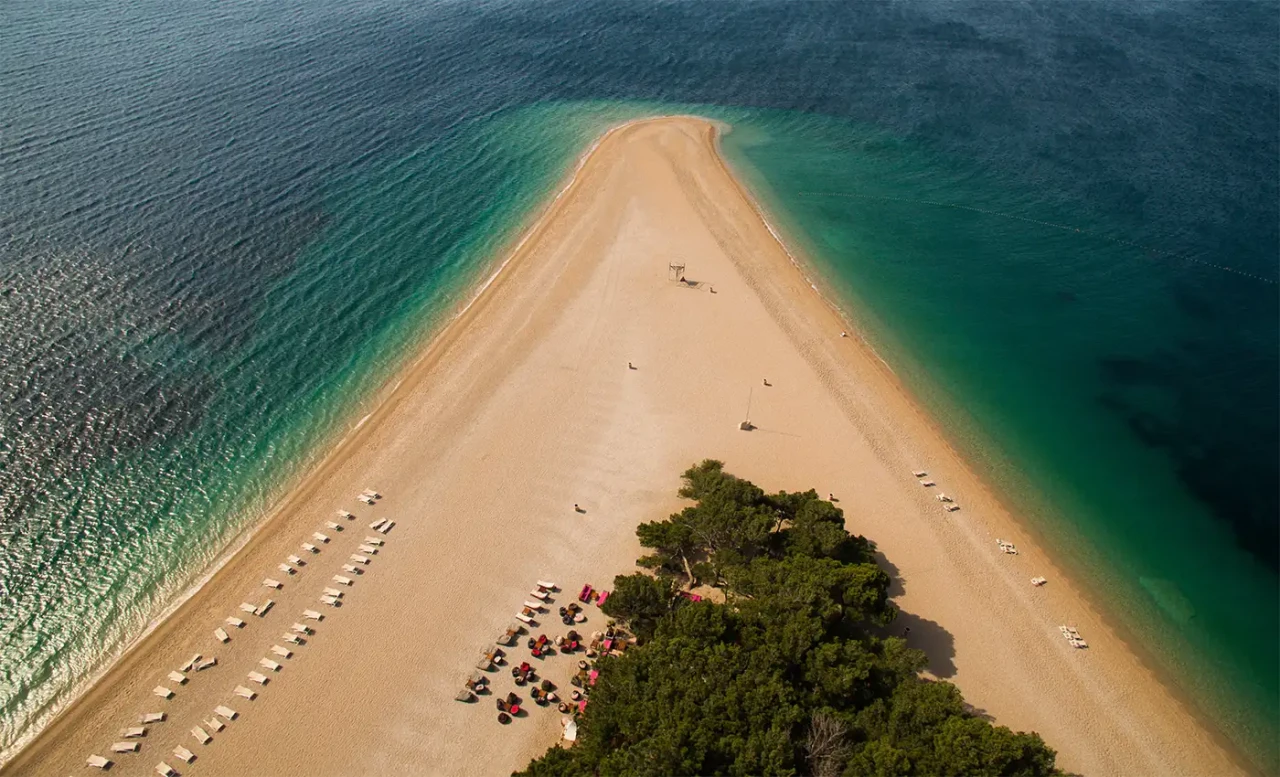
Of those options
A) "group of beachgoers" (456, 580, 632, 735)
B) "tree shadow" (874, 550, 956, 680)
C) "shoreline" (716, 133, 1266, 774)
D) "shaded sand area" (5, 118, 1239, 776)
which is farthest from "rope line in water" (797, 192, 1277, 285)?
"group of beachgoers" (456, 580, 632, 735)

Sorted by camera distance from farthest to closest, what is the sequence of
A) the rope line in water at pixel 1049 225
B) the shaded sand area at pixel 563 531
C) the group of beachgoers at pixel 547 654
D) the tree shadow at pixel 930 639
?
the rope line in water at pixel 1049 225, the tree shadow at pixel 930 639, the group of beachgoers at pixel 547 654, the shaded sand area at pixel 563 531

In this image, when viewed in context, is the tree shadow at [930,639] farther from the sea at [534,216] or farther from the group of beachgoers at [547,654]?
the group of beachgoers at [547,654]

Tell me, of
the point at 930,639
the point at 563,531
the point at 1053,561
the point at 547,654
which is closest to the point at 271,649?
the point at 547,654

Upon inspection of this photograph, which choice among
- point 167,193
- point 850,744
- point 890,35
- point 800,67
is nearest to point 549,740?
point 850,744

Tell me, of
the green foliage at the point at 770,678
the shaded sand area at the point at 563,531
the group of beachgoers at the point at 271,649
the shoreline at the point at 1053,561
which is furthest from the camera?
the shoreline at the point at 1053,561

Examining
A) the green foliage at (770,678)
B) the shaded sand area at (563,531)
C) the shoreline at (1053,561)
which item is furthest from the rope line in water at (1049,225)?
the green foliage at (770,678)

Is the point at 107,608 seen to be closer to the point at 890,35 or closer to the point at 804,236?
the point at 804,236

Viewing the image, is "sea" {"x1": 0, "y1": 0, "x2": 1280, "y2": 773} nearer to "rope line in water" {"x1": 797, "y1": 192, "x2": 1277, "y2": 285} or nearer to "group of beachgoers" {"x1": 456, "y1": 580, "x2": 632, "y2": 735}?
"rope line in water" {"x1": 797, "y1": 192, "x2": 1277, "y2": 285}

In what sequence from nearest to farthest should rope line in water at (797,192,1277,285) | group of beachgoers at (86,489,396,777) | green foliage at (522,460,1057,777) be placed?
green foliage at (522,460,1057,777) → group of beachgoers at (86,489,396,777) → rope line in water at (797,192,1277,285)
